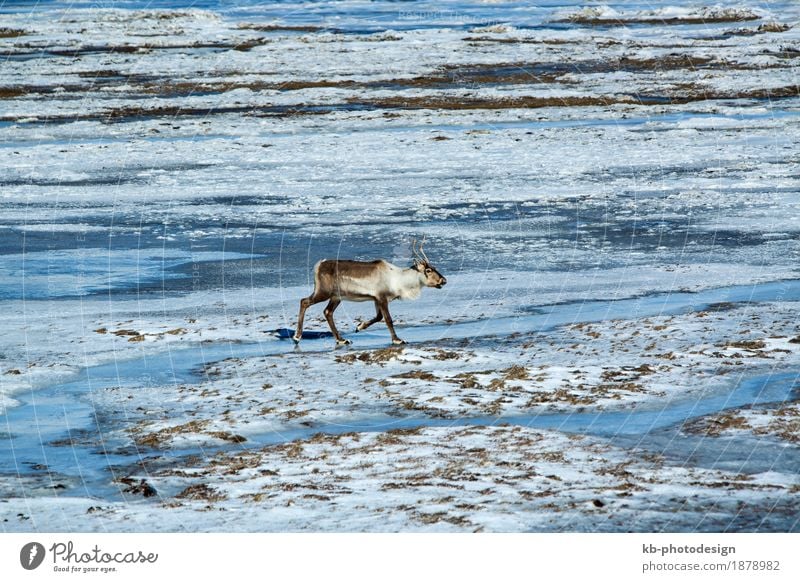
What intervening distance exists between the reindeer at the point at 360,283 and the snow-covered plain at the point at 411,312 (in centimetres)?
50

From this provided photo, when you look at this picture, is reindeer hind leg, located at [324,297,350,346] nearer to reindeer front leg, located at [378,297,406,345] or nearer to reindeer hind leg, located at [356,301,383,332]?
reindeer hind leg, located at [356,301,383,332]

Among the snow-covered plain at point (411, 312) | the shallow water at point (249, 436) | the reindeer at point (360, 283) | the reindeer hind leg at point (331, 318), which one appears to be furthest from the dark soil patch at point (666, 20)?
the shallow water at point (249, 436)

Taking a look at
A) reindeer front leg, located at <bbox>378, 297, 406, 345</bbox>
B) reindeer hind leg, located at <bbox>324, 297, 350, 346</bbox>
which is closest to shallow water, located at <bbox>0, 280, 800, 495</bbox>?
reindeer hind leg, located at <bbox>324, 297, 350, 346</bbox>

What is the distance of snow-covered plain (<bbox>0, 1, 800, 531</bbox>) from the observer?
9.66m

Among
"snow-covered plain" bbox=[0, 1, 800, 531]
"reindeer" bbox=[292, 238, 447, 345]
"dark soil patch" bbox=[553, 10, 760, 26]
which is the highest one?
"dark soil patch" bbox=[553, 10, 760, 26]

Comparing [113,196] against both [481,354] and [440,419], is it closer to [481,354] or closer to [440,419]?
[481,354]

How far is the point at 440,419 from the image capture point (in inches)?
464

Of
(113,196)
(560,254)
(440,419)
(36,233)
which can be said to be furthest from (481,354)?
(113,196)

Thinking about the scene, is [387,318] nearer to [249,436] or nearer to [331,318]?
[331,318]

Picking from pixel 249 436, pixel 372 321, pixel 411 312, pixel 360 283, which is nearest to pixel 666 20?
pixel 411 312

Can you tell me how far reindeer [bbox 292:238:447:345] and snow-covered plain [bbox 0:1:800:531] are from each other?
0.50 m

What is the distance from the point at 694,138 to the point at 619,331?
20.8 metres

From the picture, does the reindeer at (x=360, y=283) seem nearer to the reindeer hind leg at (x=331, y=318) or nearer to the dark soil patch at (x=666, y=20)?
the reindeer hind leg at (x=331, y=318)

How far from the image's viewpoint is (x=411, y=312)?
56.6 feet
